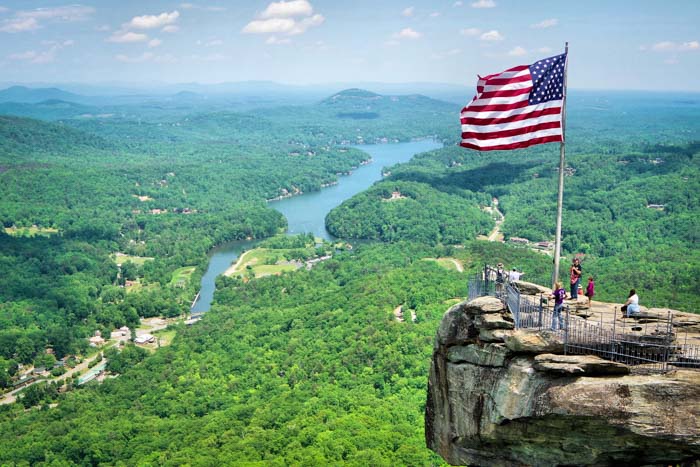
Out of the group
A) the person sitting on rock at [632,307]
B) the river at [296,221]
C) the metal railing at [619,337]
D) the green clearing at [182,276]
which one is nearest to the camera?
the metal railing at [619,337]

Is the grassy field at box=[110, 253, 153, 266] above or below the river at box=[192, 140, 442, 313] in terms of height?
below

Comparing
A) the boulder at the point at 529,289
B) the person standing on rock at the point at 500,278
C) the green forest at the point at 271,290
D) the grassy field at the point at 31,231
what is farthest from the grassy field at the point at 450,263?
the grassy field at the point at 31,231

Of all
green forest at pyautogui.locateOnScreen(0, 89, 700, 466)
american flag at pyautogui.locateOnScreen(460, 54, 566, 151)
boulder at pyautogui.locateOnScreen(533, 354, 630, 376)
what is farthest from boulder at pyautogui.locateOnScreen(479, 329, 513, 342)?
green forest at pyautogui.locateOnScreen(0, 89, 700, 466)

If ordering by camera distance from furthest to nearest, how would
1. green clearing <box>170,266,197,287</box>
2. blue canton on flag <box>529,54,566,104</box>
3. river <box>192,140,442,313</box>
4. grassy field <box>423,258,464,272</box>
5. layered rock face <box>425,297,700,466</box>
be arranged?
river <box>192,140,442,313</box> < green clearing <box>170,266,197,287</box> < grassy field <box>423,258,464,272</box> < blue canton on flag <box>529,54,566,104</box> < layered rock face <box>425,297,700,466</box>

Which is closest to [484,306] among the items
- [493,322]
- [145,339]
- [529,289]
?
[493,322]

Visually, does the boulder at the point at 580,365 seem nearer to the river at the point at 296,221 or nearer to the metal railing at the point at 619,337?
the metal railing at the point at 619,337

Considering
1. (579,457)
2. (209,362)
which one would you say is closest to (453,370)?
(579,457)

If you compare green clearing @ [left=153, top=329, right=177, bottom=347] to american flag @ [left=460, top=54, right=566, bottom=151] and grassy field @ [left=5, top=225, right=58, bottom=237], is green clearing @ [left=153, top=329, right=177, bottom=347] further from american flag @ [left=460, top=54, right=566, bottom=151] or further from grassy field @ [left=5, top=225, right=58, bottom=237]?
american flag @ [left=460, top=54, right=566, bottom=151]
